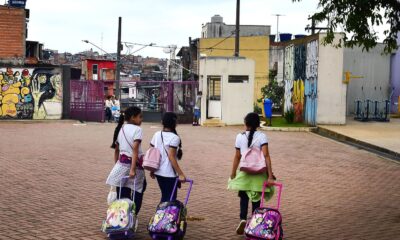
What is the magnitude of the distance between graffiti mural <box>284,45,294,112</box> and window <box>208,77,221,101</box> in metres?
3.75

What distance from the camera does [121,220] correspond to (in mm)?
7020

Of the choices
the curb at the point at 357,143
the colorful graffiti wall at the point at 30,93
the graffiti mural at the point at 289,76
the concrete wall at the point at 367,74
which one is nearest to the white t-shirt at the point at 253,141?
the curb at the point at 357,143

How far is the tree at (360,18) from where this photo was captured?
8297mm

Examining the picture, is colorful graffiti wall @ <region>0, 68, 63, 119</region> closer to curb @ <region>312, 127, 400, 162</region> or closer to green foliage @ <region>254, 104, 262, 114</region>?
green foliage @ <region>254, 104, 262, 114</region>

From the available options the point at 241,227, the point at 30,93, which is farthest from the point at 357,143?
the point at 30,93

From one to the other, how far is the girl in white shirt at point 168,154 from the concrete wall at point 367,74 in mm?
27194

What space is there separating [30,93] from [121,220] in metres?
25.2

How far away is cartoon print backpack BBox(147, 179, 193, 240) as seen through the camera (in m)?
6.75

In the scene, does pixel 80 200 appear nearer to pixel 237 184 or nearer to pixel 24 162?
pixel 237 184

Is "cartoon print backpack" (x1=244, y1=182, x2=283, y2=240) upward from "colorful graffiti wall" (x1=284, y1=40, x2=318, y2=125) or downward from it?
downward

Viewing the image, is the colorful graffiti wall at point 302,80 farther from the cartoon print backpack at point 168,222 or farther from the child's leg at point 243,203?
the cartoon print backpack at point 168,222

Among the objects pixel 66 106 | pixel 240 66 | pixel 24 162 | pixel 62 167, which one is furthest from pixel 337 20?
pixel 66 106

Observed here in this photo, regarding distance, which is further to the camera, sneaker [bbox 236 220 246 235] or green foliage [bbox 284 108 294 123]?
green foliage [bbox 284 108 294 123]

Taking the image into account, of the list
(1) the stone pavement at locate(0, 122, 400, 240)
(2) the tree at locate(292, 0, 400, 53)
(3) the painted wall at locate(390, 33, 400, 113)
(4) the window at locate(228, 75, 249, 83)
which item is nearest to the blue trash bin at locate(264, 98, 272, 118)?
(4) the window at locate(228, 75, 249, 83)
